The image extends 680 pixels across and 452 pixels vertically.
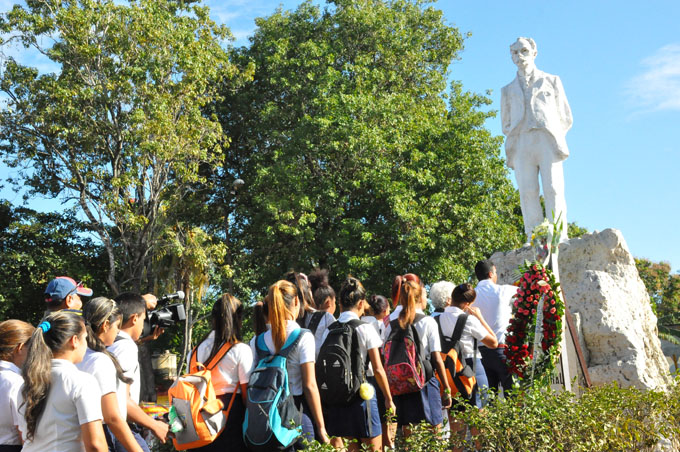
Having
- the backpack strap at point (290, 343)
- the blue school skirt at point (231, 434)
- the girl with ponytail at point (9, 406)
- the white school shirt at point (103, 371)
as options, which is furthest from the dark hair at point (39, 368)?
the backpack strap at point (290, 343)

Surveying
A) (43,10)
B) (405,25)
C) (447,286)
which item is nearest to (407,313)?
(447,286)

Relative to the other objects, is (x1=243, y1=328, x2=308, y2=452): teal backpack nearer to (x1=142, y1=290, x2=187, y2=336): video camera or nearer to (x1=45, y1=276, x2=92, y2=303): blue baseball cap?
(x1=142, y1=290, x2=187, y2=336): video camera

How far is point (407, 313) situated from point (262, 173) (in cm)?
1416

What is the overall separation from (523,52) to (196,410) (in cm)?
732

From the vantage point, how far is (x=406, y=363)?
5027 mm

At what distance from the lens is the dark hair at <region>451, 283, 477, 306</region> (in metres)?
5.48

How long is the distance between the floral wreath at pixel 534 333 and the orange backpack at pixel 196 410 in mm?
2873

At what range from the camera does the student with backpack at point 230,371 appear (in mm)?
4027

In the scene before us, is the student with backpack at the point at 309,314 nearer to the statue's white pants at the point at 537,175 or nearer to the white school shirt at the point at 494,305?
the white school shirt at the point at 494,305

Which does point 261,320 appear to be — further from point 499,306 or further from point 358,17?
point 358,17

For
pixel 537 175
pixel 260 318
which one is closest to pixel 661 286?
pixel 537 175

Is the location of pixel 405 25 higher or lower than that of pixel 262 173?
higher

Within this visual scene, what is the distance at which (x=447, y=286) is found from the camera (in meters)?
5.94

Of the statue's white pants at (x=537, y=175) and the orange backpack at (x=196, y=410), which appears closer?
the orange backpack at (x=196, y=410)
